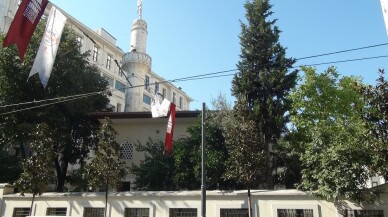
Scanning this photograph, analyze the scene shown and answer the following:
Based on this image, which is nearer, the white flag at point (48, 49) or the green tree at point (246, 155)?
the white flag at point (48, 49)

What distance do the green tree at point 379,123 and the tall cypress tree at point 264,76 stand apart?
630 centimetres

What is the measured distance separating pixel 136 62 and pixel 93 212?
20.9 metres

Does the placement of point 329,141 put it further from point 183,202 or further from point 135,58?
point 135,58

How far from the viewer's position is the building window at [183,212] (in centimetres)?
1578

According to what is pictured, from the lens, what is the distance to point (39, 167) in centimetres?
1767

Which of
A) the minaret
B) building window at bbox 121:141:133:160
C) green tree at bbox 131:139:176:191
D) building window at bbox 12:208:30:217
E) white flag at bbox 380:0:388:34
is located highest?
the minaret

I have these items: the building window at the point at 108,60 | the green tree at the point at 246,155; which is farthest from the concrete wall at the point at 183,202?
the building window at the point at 108,60

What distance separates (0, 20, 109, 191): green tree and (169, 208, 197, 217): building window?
781cm

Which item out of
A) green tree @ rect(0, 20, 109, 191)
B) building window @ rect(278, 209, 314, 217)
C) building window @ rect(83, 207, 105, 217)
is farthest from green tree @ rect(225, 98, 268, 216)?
green tree @ rect(0, 20, 109, 191)

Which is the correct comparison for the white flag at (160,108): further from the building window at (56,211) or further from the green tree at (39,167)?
the building window at (56,211)

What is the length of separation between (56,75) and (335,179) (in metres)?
17.7

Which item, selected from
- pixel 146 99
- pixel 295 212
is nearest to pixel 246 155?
pixel 295 212

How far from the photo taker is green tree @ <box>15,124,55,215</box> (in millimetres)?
17141

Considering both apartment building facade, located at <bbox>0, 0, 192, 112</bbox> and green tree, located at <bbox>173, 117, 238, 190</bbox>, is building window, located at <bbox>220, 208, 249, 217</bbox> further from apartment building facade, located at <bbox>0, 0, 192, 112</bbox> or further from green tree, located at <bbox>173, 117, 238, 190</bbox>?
apartment building facade, located at <bbox>0, 0, 192, 112</bbox>
